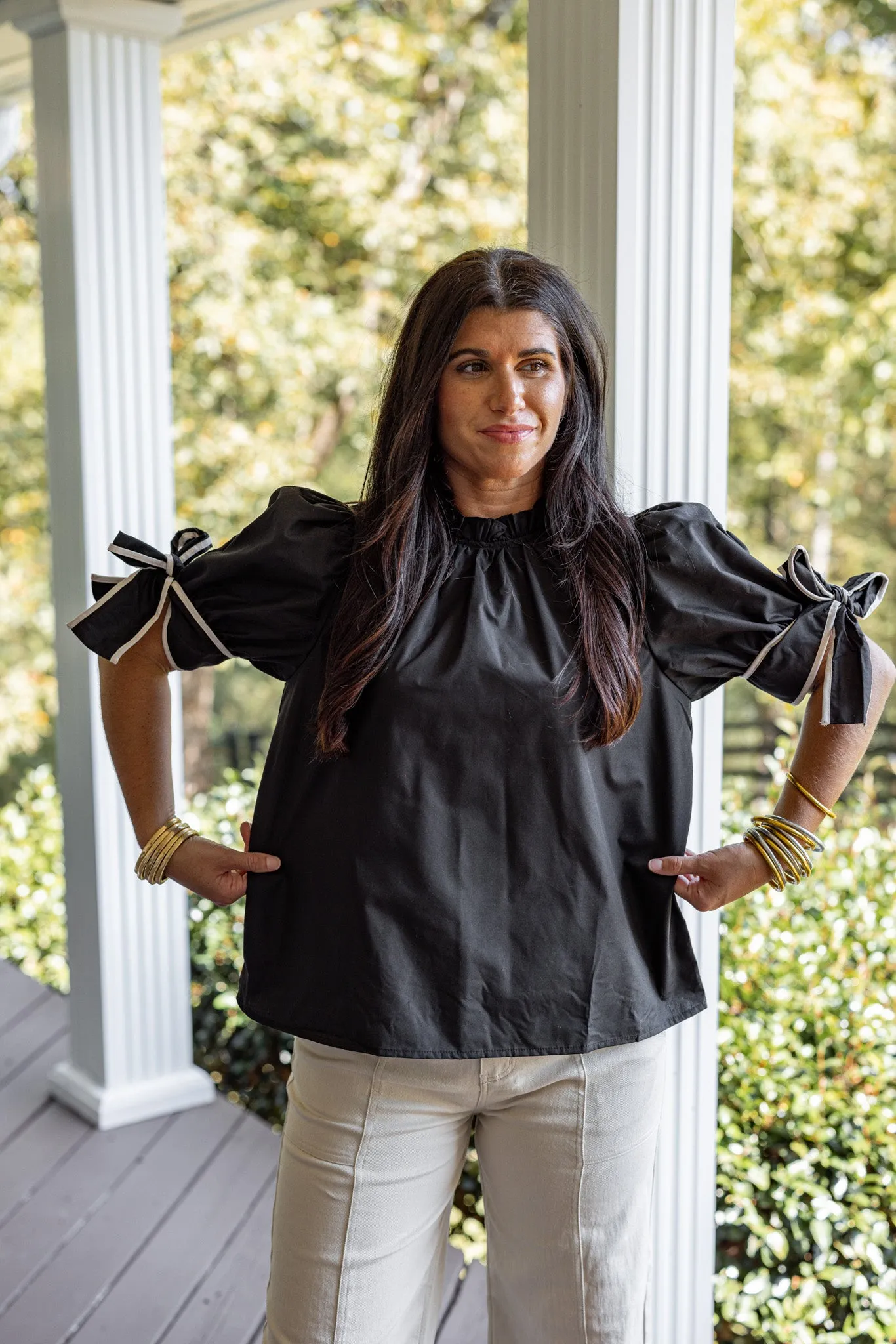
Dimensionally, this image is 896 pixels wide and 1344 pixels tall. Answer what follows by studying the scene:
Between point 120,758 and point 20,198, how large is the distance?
25.3ft

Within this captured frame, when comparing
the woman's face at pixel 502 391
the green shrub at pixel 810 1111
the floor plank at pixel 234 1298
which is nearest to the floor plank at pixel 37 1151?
the floor plank at pixel 234 1298


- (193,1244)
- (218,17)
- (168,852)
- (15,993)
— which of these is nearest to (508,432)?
(168,852)

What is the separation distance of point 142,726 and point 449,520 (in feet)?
1.58

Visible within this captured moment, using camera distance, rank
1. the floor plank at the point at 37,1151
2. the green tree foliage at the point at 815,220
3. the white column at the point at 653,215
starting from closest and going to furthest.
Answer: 1. the white column at the point at 653,215
2. the floor plank at the point at 37,1151
3. the green tree foliage at the point at 815,220

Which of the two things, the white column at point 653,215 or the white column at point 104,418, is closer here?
the white column at point 653,215

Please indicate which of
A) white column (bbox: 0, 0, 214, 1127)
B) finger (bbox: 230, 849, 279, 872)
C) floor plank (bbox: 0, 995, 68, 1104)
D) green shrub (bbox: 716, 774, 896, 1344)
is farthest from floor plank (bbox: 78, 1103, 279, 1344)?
finger (bbox: 230, 849, 279, 872)

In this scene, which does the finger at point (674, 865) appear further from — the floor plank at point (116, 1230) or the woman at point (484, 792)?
the floor plank at point (116, 1230)

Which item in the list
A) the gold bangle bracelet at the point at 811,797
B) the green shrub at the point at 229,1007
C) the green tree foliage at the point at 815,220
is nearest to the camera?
the gold bangle bracelet at the point at 811,797

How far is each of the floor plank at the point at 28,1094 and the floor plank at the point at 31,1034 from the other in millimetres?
30

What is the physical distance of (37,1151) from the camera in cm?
313

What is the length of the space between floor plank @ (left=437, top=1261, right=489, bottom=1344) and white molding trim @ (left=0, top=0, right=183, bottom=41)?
2.74 m

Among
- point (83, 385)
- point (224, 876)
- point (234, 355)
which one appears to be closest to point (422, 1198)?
point (224, 876)

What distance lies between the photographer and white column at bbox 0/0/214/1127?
3.01m

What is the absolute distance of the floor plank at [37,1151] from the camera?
9.70ft
